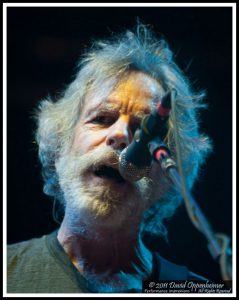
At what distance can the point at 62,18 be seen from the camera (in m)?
2.35

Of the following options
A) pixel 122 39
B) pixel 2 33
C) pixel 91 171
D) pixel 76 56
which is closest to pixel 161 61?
pixel 122 39

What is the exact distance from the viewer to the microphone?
1.48 meters

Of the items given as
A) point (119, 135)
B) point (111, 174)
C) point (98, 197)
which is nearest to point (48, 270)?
point (98, 197)

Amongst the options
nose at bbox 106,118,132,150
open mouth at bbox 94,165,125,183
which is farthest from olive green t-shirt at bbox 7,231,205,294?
nose at bbox 106,118,132,150

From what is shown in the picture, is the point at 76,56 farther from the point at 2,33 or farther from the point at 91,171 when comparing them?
the point at 91,171

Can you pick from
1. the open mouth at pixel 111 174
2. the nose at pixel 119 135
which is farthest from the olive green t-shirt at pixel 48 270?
the nose at pixel 119 135

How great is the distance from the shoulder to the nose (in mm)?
548

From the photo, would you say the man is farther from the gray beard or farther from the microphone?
the microphone

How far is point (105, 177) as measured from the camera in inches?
83.2

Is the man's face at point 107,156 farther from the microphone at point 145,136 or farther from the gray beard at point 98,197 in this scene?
the microphone at point 145,136

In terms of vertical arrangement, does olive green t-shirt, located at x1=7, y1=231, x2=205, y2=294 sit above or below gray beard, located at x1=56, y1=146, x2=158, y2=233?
below

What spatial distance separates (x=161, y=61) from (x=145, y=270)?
99 centimetres

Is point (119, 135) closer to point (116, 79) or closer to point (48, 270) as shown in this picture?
point (116, 79)

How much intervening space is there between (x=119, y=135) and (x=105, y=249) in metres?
0.53
